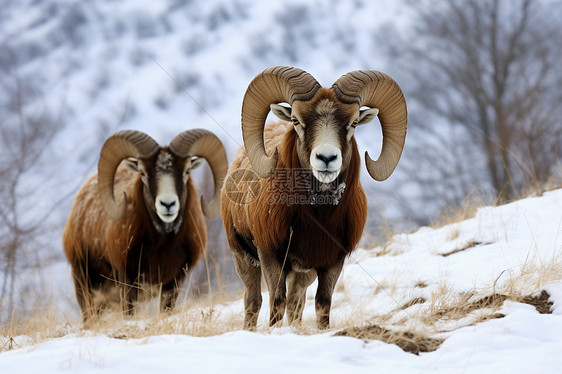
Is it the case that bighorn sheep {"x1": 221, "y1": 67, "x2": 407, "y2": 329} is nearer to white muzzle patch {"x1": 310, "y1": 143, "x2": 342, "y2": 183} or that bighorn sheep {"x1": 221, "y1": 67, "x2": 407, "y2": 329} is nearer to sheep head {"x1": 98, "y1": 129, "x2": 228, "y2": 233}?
white muzzle patch {"x1": 310, "y1": 143, "x2": 342, "y2": 183}

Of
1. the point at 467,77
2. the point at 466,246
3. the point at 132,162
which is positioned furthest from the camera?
the point at 467,77

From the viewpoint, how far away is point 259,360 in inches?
143

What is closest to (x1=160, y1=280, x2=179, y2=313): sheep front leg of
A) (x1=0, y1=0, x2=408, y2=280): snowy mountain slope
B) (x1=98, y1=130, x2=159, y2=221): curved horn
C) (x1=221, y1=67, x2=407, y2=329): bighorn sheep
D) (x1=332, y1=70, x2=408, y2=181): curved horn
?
(x1=98, y1=130, x2=159, y2=221): curved horn

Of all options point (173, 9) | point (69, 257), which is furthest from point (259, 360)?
point (173, 9)

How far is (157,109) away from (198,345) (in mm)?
81648

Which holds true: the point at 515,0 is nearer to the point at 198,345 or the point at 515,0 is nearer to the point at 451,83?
the point at 451,83

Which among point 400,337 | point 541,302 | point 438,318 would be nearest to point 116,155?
point 438,318

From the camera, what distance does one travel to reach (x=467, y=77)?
21.6m

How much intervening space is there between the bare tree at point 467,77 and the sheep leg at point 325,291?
15.7 metres

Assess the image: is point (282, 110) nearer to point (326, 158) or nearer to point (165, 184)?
point (326, 158)

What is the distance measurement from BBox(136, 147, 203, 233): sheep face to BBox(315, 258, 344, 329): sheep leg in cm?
309

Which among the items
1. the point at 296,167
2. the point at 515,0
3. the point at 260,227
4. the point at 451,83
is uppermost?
the point at 515,0

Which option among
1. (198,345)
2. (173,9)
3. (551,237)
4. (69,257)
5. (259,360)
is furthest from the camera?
(173,9)

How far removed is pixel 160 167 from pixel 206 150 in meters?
0.89
